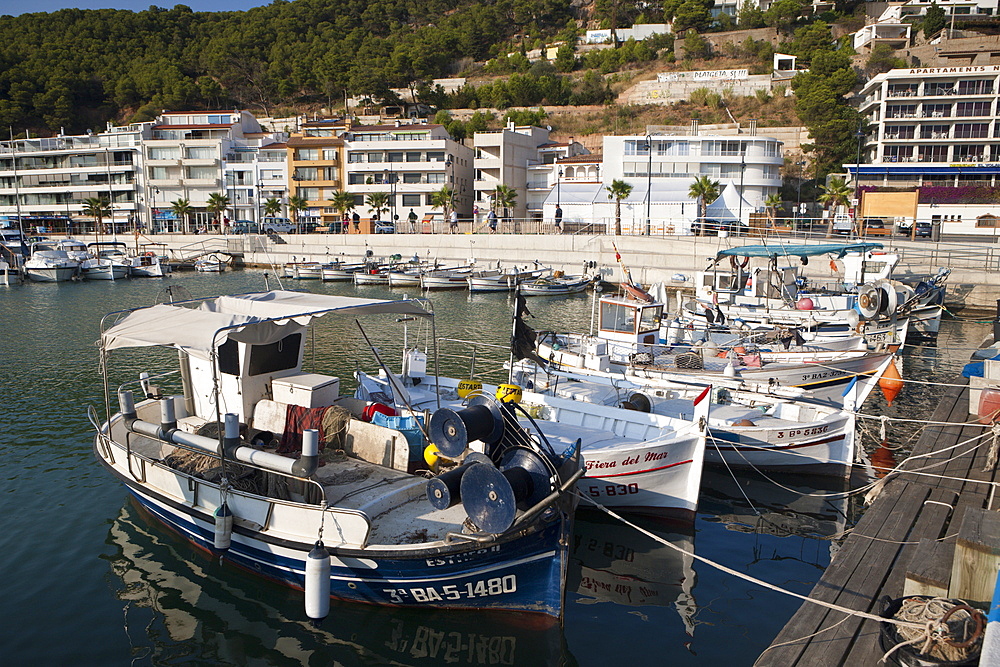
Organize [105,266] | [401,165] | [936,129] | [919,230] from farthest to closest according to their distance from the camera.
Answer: [401,165], [936,129], [105,266], [919,230]

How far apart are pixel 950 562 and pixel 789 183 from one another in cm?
7942

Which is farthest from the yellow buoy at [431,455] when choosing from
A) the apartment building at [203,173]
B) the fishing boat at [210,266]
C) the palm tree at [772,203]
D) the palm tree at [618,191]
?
the apartment building at [203,173]

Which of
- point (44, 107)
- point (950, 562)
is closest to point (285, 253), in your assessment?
point (950, 562)

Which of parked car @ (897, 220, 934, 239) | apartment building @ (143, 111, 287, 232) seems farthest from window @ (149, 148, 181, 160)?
parked car @ (897, 220, 934, 239)

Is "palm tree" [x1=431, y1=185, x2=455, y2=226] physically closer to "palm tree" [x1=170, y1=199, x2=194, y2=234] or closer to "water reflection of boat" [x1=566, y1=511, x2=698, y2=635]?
"palm tree" [x1=170, y1=199, x2=194, y2=234]

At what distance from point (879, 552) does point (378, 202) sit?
6857 centimetres

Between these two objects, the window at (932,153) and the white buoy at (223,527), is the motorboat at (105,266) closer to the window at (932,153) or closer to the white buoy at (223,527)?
the white buoy at (223,527)

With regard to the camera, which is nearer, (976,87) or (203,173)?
(976,87)

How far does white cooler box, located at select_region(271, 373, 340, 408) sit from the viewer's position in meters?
11.7

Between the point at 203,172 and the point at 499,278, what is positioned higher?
the point at 203,172

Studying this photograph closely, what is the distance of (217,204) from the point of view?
7825 centimetres

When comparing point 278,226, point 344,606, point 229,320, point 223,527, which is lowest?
point 344,606

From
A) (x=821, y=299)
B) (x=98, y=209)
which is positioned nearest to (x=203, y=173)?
(x=98, y=209)

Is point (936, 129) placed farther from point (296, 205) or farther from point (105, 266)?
point (105, 266)
